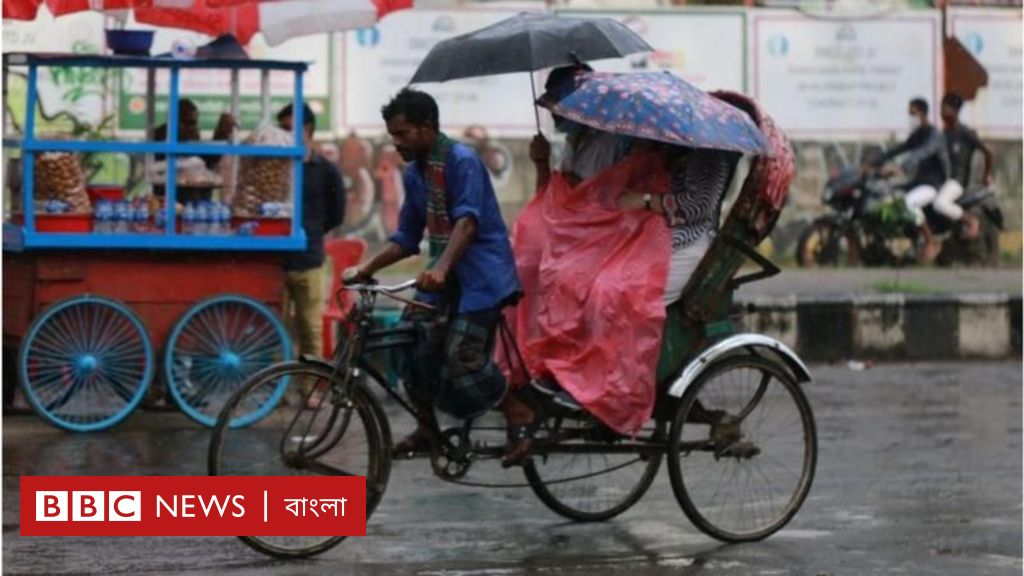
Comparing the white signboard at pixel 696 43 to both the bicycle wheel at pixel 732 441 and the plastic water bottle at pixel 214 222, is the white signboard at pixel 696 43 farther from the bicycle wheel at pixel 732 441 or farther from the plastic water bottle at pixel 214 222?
the bicycle wheel at pixel 732 441

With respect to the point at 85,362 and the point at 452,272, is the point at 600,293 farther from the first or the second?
the point at 85,362

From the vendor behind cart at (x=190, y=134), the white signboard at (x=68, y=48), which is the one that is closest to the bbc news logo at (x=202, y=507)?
the vendor behind cart at (x=190, y=134)

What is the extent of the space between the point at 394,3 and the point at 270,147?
111cm

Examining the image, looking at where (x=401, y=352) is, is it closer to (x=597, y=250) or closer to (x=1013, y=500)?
(x=597, y=250)

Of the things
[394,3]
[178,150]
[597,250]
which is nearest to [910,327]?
[394,3]

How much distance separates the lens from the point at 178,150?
992 centimetres

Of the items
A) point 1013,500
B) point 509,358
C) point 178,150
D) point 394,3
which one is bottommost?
point 1013,500

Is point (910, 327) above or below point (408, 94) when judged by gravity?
below

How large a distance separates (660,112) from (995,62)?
13320mm

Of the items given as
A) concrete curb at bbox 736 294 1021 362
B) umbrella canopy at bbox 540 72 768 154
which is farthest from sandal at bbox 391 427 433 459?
concrete curb at bbox 736 294 1021 362

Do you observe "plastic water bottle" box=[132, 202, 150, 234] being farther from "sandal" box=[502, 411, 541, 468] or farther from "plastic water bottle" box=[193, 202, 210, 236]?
"sandal" box=[502, 411, 541, 468]

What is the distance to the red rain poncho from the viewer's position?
7.07m

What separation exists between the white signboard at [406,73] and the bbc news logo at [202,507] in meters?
10.8

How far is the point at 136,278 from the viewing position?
396 inches
